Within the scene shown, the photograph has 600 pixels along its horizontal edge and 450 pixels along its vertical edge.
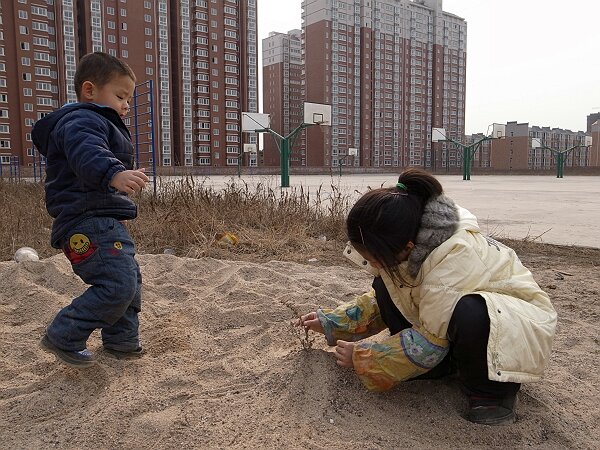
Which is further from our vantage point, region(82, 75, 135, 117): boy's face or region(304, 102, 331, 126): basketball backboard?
region(304, 102, 331, 126): basketball backboard

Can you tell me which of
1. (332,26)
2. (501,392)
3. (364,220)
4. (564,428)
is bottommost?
(564,428)

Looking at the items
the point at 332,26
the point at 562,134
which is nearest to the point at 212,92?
the point at 332,26

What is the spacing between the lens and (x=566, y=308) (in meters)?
2.87

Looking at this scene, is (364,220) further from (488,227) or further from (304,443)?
(488,227)

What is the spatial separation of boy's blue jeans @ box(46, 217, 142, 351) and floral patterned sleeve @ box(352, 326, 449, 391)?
3.04 ft

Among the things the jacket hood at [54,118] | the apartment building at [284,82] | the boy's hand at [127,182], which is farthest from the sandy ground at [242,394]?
the apartment building at [284,82]

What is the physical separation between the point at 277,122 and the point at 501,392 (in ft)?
257

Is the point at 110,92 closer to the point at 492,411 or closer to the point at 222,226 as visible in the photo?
the point at 492,411

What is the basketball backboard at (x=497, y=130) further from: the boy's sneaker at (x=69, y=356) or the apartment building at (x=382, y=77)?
the boy's sneaker at (x=69, y=356)

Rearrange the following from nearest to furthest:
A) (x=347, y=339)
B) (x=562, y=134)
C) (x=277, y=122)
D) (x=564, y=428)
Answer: (x=564, y=428), (x=347, y=339), (x=277, y=122), (x=562, y=134)

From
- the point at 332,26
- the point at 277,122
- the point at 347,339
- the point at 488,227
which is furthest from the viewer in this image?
the point at 277,122

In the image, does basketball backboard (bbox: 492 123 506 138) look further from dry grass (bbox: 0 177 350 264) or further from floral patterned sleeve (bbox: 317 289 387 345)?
floral patterned sleeve (bbox: 317 289 387 345)

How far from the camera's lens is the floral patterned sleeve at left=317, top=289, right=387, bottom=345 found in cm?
203

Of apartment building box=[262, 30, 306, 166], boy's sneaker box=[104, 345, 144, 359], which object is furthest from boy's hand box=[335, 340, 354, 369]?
apartment building box=[262, 30, 306, 166]
